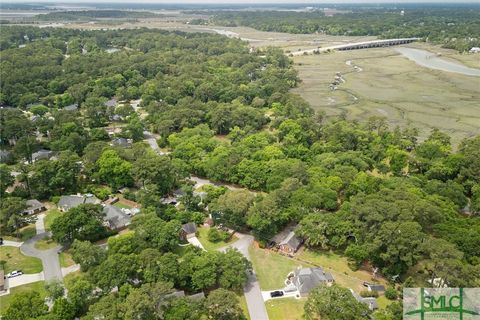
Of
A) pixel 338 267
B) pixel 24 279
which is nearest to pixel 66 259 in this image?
pixel 24 279

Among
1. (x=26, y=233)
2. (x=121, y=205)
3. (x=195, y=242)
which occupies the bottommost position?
(x=195, y=242)

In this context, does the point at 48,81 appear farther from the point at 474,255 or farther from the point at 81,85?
the point at 474,255

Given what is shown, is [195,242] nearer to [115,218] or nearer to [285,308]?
[115,218]

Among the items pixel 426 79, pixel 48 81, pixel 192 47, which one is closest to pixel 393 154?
pixel 426 79

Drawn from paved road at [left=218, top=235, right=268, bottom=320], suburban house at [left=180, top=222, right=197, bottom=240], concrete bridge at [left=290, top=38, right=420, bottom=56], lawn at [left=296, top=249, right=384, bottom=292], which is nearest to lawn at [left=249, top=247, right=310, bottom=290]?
paved road at [left=218, top=235, right=268, bottom=320]

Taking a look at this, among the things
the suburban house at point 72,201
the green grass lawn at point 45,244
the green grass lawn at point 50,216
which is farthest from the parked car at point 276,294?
the green grass lawn at point 50,216
